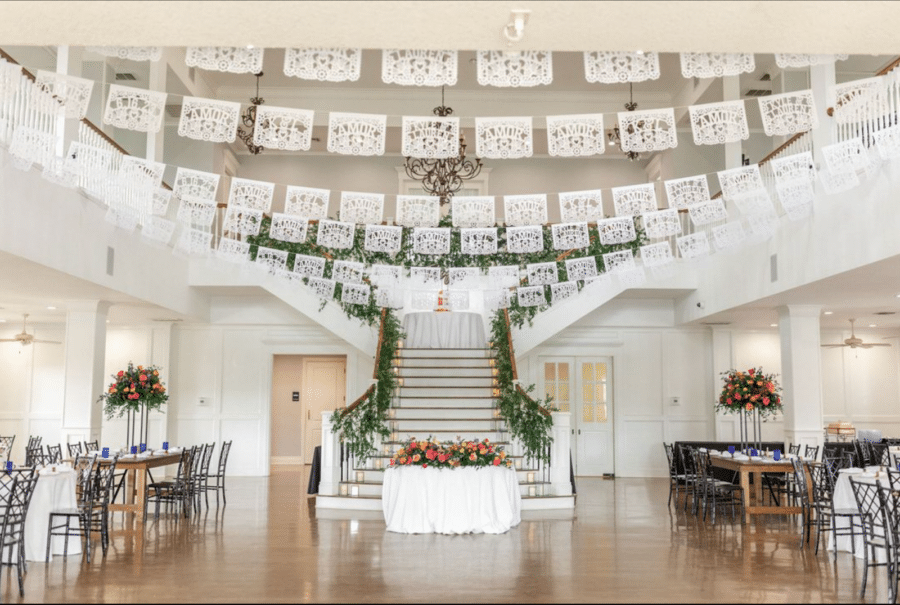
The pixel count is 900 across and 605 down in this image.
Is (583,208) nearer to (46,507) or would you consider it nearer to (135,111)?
(135,111)

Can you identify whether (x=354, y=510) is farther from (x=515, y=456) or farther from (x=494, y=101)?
(x=494, y=101)

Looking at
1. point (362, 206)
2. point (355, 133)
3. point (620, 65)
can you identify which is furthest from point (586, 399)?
point (620, 65)

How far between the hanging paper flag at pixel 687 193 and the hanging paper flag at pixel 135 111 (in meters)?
4.94

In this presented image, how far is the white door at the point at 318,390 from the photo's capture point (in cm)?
1694

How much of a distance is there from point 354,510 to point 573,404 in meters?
6.40

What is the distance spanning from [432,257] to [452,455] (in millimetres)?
6153

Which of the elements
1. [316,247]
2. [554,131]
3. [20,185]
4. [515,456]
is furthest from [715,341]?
[20,185]

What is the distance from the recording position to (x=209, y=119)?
632 cm

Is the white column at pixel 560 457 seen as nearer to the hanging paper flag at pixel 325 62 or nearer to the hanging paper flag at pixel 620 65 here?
the hanging paper flag at pixel 620 65

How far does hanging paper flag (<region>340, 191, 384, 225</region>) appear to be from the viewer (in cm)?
821

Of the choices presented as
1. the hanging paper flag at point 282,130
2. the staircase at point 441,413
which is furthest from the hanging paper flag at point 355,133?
the staircase at point 441,413

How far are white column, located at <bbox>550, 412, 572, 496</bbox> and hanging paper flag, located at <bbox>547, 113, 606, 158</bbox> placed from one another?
4963 mm

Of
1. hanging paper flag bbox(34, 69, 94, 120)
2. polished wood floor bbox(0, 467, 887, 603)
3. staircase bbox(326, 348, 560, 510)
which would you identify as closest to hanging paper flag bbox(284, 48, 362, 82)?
hanging paper flag bbox(34, 69, 94, 120)

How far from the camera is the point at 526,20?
4434 millimetres
